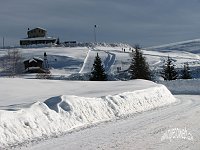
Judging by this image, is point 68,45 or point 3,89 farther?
point 68,45

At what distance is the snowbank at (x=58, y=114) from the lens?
1143 centimetres

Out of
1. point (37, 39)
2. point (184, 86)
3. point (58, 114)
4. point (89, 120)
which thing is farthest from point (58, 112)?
point (37, 39)

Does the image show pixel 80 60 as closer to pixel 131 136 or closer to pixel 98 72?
pixel 98 72

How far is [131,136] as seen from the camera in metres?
11.7

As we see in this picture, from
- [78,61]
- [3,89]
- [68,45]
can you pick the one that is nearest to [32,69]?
[78,61]

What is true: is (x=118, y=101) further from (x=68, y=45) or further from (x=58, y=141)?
(x=68, y=45)

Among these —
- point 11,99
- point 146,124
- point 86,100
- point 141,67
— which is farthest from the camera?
point 141,67

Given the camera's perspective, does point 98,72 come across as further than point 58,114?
Yes

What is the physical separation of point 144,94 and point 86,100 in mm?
6259

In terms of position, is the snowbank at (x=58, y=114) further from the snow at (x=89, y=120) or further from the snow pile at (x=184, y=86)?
the snow pile at (x=184, y=86)

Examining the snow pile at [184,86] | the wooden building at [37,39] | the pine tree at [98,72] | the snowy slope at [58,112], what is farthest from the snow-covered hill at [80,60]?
the snowy slope at [58,112]

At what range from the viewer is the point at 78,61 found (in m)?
119

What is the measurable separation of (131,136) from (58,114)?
2.77 metres

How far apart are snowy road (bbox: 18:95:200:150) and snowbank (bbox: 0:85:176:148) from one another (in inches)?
23.6
